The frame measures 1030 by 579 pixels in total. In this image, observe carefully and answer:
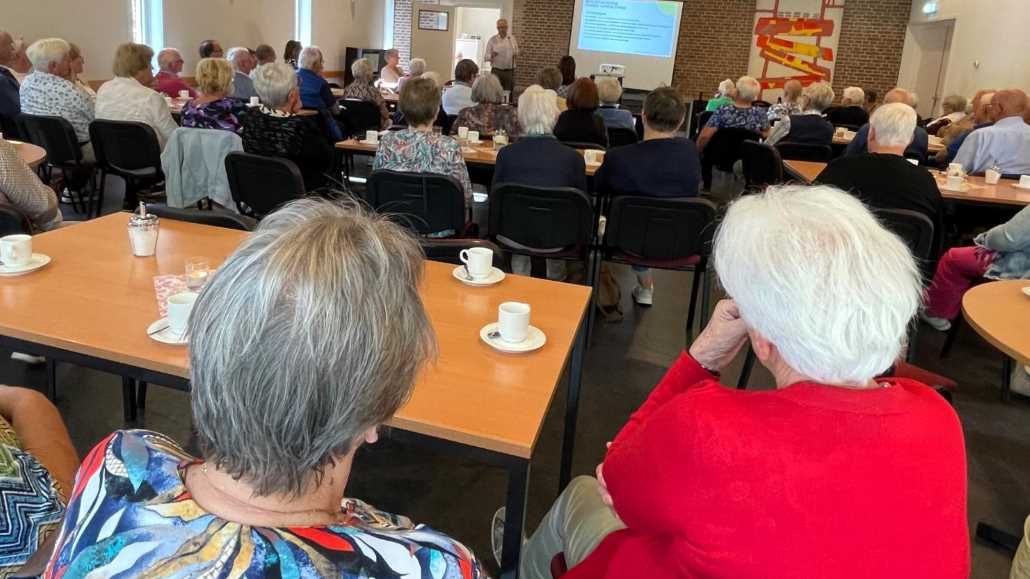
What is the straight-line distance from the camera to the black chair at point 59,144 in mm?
4371

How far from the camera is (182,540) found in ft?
2.33

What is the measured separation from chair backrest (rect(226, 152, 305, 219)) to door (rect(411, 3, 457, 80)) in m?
9.81

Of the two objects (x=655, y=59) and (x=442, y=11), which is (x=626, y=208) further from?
(x=442, y=11)

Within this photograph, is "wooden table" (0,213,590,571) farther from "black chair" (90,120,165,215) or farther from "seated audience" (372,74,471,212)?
"black chair" (90,120,165,215)

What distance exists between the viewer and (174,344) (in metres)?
1.48

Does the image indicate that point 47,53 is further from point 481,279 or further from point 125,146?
point 481,279

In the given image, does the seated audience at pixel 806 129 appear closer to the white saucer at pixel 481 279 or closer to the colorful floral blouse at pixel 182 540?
the white saucer at pixel 481 279

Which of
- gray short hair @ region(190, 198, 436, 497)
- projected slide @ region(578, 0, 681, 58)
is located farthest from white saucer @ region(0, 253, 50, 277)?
projected slide @ region(578, 0, 681, 58)

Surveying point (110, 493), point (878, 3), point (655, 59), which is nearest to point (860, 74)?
point (878, 3)

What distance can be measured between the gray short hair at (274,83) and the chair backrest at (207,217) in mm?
1576

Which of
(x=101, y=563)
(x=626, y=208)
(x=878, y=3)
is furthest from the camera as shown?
(x=878, y=3)

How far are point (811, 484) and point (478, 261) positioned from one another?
3.90 feet

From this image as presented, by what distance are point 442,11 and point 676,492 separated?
1290 cm

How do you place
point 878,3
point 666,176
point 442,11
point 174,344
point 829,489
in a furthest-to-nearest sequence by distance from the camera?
point 442,11
point 878,3
point 666,176
point 174,344
point 829,489
